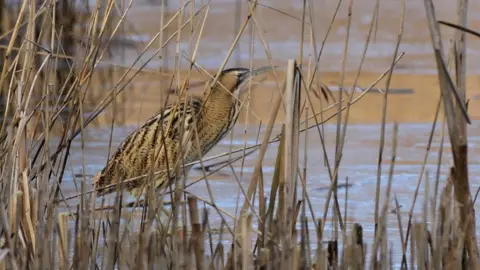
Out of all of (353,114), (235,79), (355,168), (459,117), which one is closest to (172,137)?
(235,79)

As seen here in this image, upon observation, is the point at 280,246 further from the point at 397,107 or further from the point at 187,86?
the point at 397,107

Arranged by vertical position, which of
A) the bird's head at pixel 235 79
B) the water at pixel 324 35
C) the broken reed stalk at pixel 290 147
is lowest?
the broken reed stalk at pixel 290 147

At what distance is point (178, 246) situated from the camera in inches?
105

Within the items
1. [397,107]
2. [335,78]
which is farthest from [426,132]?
[335,78]

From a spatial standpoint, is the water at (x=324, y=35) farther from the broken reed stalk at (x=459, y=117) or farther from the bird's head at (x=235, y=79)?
the broken reed stalk at (x=459, y=117)

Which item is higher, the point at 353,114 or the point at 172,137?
the point at 353,114

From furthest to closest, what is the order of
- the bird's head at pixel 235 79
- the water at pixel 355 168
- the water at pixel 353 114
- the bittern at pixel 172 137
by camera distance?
the bird's head at pixel 235 79 → the water at pixel 353 114 → the water at pixel 355 168 → the bittern at pixel 172 137

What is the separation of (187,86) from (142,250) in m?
0.61

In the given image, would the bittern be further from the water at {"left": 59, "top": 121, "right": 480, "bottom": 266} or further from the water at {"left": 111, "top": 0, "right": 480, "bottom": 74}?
the water at {"left": 111, "top": 0, "right": 480, "bottom": 74}

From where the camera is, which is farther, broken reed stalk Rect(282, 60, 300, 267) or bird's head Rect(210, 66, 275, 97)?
bird's head Rect(210, 66, 275, 97)

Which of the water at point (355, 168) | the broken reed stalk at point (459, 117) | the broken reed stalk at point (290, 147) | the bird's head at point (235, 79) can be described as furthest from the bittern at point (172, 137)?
the broken reed stalk at point (459, 117)

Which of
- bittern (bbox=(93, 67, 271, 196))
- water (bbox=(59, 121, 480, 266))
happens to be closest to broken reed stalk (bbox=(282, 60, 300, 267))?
water (bbox=(59, 121, 480, 266))

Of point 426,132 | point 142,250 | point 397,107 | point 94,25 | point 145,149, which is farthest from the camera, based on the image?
point 397,107

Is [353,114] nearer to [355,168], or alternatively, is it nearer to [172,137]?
[355,168]
